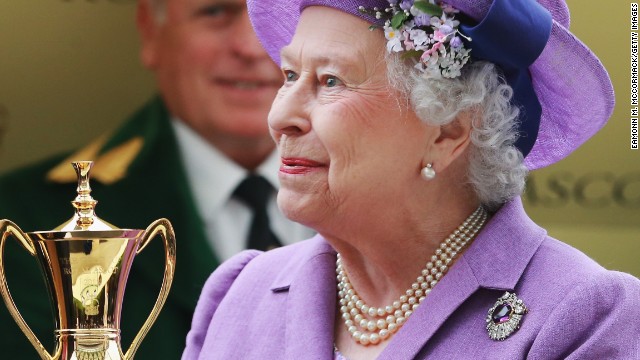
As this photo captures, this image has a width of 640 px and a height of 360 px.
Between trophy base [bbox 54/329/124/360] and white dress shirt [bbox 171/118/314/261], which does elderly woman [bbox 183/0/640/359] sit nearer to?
trophy base [bbox 54/329/124/360]

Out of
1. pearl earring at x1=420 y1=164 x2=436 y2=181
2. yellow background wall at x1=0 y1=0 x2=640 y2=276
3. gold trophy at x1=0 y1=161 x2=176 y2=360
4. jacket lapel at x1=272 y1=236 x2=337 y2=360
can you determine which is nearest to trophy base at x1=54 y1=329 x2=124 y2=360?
gold trophy at x1=0 y1=161 x2=176 y2=360

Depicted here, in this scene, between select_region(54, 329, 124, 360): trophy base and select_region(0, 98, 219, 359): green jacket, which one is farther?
select_region(0, 98, 219, 359): green jacket

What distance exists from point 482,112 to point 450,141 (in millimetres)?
78

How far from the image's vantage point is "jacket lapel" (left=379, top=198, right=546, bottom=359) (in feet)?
6.67

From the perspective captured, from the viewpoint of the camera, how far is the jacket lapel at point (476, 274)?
80.0 inches

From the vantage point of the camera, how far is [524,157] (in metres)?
2.22

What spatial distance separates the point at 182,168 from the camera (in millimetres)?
3621

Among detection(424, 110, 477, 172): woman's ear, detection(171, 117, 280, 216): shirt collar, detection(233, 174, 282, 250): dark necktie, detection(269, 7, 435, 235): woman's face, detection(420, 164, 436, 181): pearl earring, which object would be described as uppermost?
detection(269, 7, 435, 235): woman's face

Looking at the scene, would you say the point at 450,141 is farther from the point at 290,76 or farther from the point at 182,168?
the point at 182,168

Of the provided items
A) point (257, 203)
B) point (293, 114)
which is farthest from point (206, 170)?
point (293, 114)

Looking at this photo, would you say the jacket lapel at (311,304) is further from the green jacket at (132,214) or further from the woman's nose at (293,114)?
the green jacket at (132,214)


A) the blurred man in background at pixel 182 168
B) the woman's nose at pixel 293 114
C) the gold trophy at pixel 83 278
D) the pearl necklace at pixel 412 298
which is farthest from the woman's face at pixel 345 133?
the blurred man in background at pixel 182 168

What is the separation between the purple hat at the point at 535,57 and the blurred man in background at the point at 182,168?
1158 mm

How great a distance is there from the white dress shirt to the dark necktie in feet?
0.05
